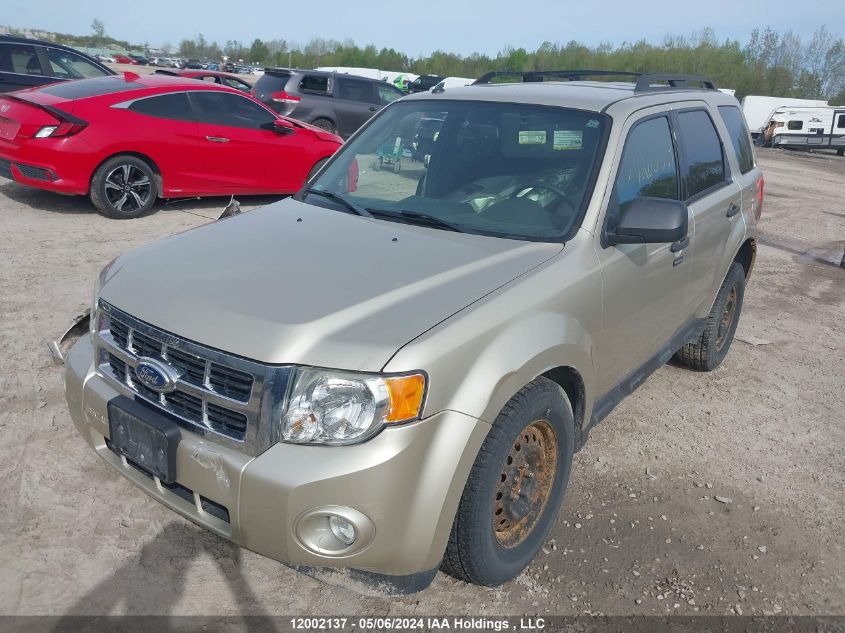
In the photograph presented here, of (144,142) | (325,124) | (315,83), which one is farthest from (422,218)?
(315,83)

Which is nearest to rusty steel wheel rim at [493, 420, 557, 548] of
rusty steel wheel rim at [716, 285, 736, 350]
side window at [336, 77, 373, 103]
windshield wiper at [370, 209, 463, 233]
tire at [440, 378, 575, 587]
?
tire at [440, 378, 575, 587]

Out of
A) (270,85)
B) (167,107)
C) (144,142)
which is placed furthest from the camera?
(270,85)

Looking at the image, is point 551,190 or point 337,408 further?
point 551,190

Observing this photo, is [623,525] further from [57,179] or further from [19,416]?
[57,179]

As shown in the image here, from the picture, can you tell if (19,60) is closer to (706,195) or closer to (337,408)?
(706,195)

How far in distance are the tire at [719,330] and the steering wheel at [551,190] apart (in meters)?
2.02

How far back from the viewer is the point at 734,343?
6066 mm

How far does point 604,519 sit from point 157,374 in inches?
84.4

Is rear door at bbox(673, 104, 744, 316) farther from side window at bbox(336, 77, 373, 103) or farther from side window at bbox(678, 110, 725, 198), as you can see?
side window at bbox(336, 77, 373, 103)

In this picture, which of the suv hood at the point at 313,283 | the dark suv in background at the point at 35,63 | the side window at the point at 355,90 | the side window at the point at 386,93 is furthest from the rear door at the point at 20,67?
the suv hood at the point at 313,283

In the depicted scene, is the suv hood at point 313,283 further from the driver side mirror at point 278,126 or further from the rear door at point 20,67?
the rear door at point 20,67

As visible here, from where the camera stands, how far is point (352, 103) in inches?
608

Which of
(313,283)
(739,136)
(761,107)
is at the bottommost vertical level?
(313,283)

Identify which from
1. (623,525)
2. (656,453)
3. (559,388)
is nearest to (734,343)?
(656,453)
